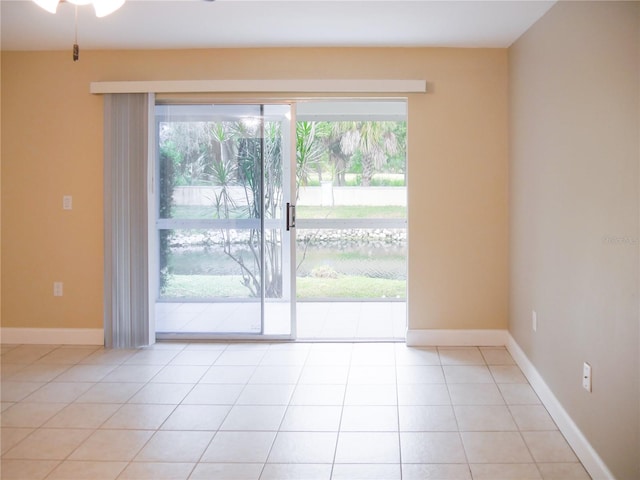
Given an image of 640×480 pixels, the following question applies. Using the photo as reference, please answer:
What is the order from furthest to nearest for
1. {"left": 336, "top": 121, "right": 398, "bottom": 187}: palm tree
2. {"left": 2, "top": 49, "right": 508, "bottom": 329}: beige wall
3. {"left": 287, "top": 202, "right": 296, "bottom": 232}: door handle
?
{"left": 336, "top": 121, "right": 398, "bottom": 187}: palm tree, {"left": 287, "top": 202, "right": 296, "bottom": 232}: door handle, {"left": 2, "top": 49, "right": 508, "bottom": 329}: beige wall

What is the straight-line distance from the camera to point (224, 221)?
4.61 metres

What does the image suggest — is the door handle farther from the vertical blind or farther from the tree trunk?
the tree trunk

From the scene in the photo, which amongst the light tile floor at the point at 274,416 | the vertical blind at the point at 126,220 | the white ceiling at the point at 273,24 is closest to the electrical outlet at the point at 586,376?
the light tile floor at the point at 274,416

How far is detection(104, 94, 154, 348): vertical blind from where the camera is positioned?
4375 mm

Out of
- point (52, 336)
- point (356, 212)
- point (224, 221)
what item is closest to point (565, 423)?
point (224, 221)

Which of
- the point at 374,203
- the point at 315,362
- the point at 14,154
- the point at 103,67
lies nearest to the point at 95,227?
the point at 14,154

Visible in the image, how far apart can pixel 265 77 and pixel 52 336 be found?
261cm

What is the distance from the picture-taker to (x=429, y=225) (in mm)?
4402

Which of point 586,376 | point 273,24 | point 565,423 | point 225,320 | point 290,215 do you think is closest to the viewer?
point 586,376

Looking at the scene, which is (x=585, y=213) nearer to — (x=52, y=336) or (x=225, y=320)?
(x=225, y=320)

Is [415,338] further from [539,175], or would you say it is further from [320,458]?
[320,458]

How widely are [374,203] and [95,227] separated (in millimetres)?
3075

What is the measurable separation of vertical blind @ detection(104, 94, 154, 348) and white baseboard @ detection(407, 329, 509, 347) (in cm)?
207

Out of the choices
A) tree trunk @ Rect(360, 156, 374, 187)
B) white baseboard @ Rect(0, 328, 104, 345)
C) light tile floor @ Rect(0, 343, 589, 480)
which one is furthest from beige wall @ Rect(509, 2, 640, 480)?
white baseboard @ Rect(0, 328, 104, 345)
